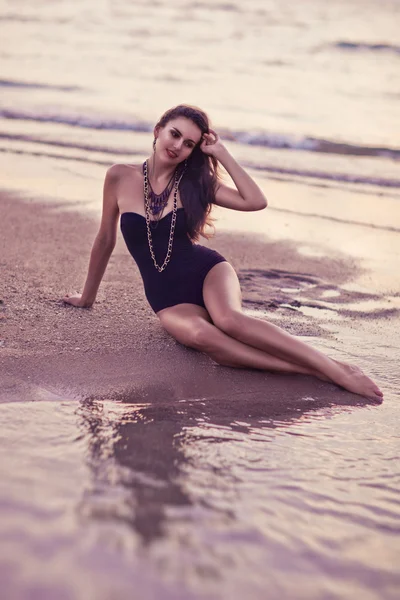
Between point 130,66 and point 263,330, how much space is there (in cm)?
1556

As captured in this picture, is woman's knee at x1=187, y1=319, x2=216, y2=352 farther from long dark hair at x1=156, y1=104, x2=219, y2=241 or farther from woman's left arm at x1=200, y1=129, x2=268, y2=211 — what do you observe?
woman's left arm at x1=200, y1=129, x2=268, y2=211

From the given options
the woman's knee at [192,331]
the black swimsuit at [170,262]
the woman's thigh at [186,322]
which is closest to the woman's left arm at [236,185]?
the black swimsuit at [170,262]

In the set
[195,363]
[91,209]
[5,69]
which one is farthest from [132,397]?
[5,69]

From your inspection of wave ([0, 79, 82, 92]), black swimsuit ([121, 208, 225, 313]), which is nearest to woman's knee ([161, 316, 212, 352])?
black swimsuit ([121, 208, 225, 313])

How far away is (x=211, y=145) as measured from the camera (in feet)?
14.8

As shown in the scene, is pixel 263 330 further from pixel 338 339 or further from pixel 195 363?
pixel 338 339

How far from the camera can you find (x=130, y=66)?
18344mm

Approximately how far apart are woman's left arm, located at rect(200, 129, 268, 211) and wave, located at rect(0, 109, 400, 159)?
644cm

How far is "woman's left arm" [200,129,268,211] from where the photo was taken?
4.51 m

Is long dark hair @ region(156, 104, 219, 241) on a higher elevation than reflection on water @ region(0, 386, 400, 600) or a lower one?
higher

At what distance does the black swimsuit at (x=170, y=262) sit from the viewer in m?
4.41

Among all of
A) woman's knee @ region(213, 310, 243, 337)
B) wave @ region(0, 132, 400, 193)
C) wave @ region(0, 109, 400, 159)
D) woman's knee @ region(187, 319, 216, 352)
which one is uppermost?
wave @ region(0, 109, 400, 159)

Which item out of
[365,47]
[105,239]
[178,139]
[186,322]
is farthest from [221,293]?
[365,47]

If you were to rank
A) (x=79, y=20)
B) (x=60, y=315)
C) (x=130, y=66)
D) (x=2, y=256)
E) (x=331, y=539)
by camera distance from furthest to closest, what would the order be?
1. (x=79, y=20)
2. (x=130, y=66)
3. (x=2, y=256)
4. (x=60, y=315)
5. (x=331, y=539)
